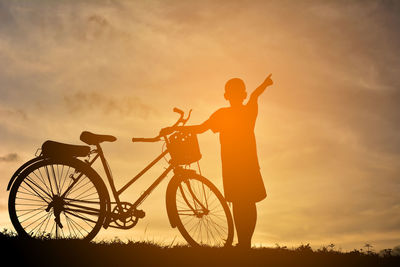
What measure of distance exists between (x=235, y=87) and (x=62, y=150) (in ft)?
12.0

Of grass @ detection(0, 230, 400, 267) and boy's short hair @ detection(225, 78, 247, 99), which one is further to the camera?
boy's short hair @ detection(225, 78, 247, 99)

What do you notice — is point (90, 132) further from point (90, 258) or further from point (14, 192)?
point (90, 258)

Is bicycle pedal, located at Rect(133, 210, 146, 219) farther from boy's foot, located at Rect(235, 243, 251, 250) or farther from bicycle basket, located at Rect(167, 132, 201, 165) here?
boy's foot, located at Rect(235, 243, 251, 250)

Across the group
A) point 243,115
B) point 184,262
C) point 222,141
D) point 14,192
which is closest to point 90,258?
point 184,262

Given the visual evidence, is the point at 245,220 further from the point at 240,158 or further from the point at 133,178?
the point at 133,178

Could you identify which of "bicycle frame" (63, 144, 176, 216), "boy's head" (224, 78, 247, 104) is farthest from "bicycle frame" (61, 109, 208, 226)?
"boy's head" (224, 78, 247, 104)

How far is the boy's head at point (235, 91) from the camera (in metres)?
9.01

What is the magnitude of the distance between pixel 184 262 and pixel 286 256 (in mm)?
2468

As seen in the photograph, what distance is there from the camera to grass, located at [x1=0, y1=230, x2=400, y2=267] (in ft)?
25.6

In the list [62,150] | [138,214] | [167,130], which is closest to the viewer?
[138,214]

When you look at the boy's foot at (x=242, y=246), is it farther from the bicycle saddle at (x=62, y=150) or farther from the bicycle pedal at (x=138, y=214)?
the bicycle saddle at (x=62, y=150)

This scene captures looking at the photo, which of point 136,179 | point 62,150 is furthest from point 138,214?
point 62,150

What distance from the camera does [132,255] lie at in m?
8.23

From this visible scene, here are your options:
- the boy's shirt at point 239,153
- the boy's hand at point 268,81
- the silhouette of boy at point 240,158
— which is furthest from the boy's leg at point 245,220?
the boy's hand at point 268,81
